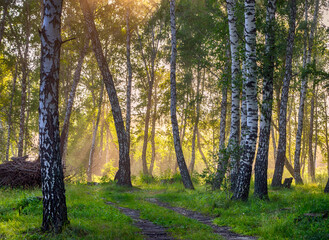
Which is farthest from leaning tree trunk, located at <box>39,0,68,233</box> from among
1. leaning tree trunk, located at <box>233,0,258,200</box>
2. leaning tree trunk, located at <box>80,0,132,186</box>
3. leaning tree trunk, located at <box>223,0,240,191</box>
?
leaning tree trunk, located at <box>80,0,132,186</box>

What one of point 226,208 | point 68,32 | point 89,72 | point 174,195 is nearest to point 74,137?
point 89,72

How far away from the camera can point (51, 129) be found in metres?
6.67

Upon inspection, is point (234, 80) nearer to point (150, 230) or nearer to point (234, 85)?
point (234, 85)

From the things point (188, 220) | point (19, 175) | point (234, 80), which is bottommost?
point (188, 220)

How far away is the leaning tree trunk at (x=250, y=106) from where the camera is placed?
1116 cm

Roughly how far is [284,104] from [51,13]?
50.6 ft

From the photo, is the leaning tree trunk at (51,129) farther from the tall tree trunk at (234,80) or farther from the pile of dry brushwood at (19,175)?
the pile of dry brushwood at (19,175)

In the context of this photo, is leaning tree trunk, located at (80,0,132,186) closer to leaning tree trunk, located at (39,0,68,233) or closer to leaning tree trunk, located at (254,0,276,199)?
leaning tree trunk, located at (254,0,276,199)

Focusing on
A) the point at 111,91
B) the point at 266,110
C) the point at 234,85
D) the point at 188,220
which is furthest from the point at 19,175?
the point at 266,110

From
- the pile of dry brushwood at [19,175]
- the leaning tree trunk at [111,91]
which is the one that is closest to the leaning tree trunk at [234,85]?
the leaning tree trunk at [111,91]

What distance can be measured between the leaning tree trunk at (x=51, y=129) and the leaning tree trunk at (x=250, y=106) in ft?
22.7

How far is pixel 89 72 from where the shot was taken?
36.4 meters

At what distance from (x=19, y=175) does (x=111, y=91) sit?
6747mm

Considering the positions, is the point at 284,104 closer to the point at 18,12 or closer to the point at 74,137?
the point at 18,12
